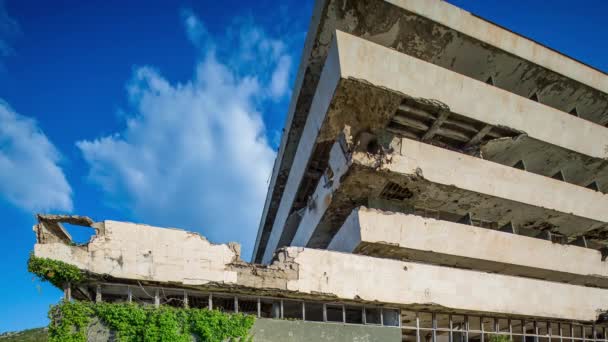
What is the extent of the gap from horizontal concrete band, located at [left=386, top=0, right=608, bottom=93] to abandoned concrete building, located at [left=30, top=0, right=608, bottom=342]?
0.06 metres

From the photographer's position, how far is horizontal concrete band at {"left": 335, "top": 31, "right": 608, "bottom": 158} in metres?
9.91

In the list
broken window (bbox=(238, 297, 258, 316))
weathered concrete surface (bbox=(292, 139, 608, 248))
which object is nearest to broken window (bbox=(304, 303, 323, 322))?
broken window (bbox=(238, 297, 258, 316))

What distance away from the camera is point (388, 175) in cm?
1084

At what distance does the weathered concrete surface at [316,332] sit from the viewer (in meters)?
8.52

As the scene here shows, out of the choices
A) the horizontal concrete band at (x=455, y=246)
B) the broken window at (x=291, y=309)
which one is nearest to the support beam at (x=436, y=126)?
the horizontal concrete band at (x=455, y=246)

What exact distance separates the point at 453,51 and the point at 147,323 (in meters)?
12.0

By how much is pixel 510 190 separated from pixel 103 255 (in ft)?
40.1

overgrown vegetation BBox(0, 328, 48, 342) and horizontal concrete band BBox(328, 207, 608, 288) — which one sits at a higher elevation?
horizontal concrete band BBox(328, 207, 608, 288)

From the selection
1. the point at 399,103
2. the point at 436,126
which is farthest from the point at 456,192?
the point at 399,103

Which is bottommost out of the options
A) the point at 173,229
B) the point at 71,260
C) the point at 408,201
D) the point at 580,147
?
the point at 71,260

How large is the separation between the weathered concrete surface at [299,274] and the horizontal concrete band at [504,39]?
7.46 meters

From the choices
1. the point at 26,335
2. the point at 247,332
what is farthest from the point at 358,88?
the point at 26,335

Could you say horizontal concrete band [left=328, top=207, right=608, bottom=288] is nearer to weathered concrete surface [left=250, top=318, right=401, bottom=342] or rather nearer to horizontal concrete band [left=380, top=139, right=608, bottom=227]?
horizontal concrete band [left=380, top=139, right=608, bottom=227]

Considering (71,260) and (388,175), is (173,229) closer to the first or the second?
(71,260)
